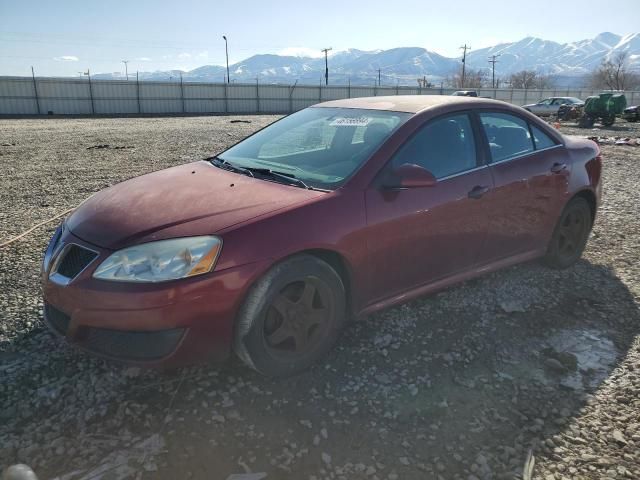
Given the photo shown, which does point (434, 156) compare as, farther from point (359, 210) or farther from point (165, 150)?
point (165, 150)

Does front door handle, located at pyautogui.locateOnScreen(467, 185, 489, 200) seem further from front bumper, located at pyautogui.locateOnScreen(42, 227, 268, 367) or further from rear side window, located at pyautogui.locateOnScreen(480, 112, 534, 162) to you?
front bumper, located at pyautogui.locateOnScreen(42, 227, 268, 367)

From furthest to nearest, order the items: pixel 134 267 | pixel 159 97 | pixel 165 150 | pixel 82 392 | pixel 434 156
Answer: pixel 159 97, pixel 165 150, pixel 434 156, pixel 82 392, pixel 134 267

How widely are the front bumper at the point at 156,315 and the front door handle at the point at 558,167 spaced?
2.71 m

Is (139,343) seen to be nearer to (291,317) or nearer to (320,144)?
(291,317)

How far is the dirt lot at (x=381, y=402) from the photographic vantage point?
2199 millimetres

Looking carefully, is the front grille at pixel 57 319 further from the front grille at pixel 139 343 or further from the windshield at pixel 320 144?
the windshield at pixel 320 144

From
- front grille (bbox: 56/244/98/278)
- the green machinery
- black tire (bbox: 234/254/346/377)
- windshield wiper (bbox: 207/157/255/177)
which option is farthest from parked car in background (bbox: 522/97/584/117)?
front grille (bbox: 56/244/98/278)

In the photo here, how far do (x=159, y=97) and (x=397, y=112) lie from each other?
125 feet

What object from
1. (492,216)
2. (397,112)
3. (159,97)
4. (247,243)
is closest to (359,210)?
(247,243)

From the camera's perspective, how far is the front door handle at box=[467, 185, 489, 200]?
3.38 m

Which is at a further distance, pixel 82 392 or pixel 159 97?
pixel 159 97

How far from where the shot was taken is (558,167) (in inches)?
159

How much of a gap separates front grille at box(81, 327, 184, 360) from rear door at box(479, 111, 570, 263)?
231cm

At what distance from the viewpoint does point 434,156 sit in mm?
3318
